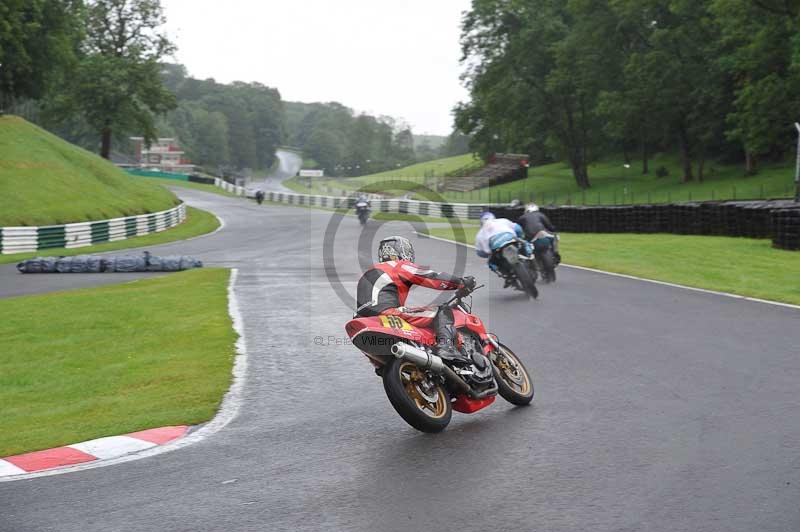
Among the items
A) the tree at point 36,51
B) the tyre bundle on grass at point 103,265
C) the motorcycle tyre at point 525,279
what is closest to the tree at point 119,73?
the tree at point 36,51

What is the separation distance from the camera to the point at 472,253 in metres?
25.6

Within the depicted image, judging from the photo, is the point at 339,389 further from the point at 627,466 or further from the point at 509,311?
the point at 509,311

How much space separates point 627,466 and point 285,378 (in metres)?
4.37

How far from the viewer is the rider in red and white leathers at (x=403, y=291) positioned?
275 inches

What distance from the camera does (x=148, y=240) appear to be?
116ft

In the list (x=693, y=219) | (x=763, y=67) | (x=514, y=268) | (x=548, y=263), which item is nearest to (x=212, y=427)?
(x=514, y=268)

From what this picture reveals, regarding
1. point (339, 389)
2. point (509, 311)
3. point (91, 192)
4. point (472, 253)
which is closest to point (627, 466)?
point (339, 389)

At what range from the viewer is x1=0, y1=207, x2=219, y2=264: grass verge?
28698 mm

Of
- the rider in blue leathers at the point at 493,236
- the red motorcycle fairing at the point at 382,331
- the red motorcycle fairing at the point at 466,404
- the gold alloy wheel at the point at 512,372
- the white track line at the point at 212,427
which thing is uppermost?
the rider in blue leathers at the point at 493,236

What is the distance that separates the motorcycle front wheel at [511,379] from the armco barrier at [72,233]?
84.3 feet

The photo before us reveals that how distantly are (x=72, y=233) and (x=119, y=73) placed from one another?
43.1 metres

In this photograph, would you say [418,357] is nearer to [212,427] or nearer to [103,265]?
[212,427]

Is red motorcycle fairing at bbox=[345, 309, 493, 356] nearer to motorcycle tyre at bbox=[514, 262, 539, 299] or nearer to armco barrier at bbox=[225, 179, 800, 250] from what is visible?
motorcycle tyre at bbox=[514, 262, 539, 299]

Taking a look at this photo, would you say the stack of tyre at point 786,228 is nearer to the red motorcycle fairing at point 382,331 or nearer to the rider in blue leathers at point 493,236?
the rider in blue leathers at point 493,236
